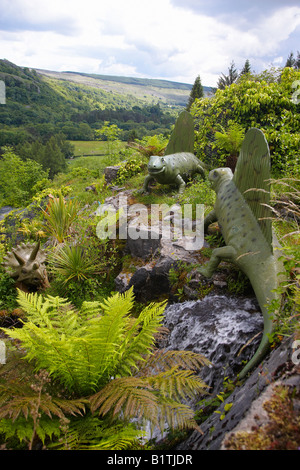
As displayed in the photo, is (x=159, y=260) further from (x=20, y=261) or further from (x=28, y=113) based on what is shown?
(x=28, y=113)

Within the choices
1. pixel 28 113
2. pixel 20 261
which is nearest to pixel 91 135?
pixel 28 113

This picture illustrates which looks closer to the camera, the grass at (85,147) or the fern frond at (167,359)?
the fern frond at (167,359)

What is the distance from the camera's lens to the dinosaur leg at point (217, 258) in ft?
9.42

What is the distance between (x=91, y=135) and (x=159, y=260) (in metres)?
76.6

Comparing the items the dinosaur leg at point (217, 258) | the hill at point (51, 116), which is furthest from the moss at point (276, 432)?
the hill at point (51, 116)

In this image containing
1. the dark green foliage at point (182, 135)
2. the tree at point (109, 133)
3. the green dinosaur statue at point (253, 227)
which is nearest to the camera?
the green dinosaur statue at point (253, 227)

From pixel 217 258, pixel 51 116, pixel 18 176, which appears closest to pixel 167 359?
pixel 217 258

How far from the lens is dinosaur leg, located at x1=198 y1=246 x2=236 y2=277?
9.42 feet

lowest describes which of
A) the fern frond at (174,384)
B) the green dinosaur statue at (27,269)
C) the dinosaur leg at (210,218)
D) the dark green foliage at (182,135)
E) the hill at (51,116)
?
the green dinosaur statue at (27,269)

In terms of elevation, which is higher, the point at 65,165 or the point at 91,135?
the point at 91,135

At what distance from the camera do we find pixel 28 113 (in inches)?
3354

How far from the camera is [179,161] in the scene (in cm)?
601

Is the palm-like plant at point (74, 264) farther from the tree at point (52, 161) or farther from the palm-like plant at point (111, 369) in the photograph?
the tree at point (52, 161)

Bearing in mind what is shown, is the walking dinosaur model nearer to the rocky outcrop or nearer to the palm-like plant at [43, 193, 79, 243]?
the palm-like plant at [43, 193, 79, 243]
